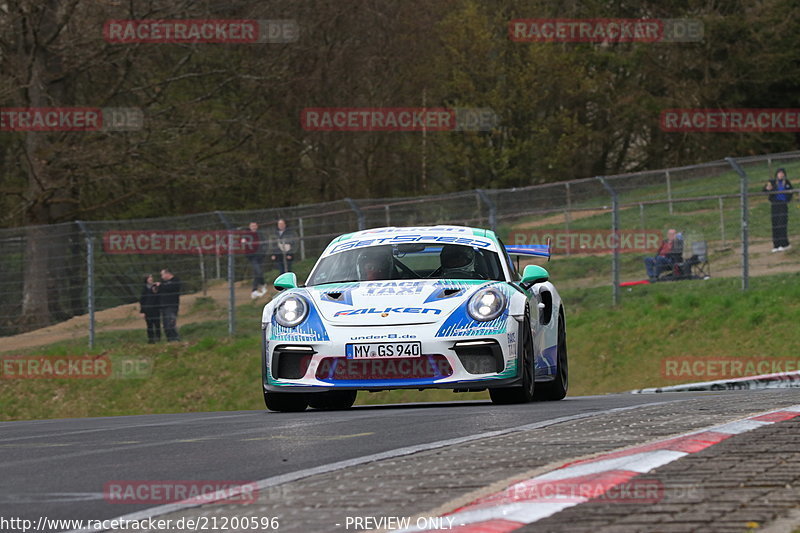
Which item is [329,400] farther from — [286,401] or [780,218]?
[780,218]

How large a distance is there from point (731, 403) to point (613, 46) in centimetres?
5418

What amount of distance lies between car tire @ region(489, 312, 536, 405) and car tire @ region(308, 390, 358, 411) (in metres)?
1.38

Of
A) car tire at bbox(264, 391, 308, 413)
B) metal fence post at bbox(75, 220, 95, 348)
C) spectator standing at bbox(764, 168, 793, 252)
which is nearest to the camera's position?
car tire at bbox(264, 391, 308, 413)

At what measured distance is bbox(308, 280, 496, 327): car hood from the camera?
10.8m

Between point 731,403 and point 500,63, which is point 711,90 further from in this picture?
point 731,403

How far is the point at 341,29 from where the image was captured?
46875 millimetres

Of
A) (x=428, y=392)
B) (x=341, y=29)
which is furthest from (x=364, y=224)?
(x=341, y=29)

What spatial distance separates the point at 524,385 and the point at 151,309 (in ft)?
51.1

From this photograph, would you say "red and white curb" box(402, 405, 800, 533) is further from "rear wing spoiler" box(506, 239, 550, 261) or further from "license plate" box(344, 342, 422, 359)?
"rear wing spoiler" box(506, 239, 550, 261)

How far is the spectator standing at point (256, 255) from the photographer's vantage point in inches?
993

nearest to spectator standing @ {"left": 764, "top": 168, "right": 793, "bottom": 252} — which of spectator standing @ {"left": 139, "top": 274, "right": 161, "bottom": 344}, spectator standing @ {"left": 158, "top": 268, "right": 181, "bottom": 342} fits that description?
spectator standing @ {"left": 158, "top": 268, "right": 181, "bottom": 342}

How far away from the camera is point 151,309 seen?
84.5ft

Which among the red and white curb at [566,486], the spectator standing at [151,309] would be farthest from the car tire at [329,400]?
the spectator standing at [151,309]

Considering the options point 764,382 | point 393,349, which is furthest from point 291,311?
point 764,382
